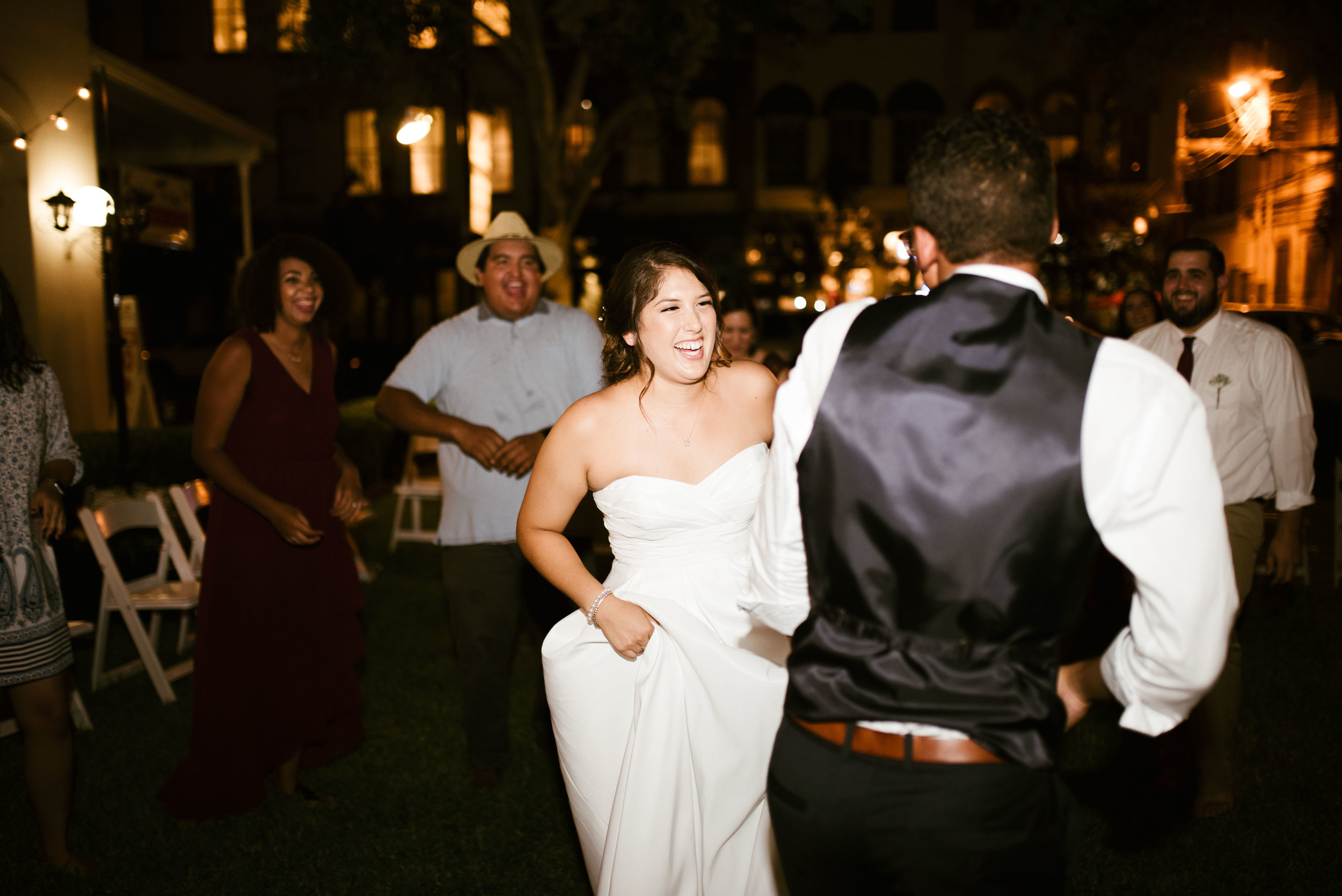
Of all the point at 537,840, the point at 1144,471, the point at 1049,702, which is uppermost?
the point at 1144,471

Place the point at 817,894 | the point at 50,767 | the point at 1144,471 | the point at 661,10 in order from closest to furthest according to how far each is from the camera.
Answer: the point at 1144,471 < the point at 817,894 < the point at 50,767 < the point at 661,10

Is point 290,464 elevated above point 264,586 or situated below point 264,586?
above

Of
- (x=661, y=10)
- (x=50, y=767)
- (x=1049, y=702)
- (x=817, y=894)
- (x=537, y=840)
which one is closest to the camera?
(x=1049, y=702)

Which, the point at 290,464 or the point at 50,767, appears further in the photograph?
the point at 290,464

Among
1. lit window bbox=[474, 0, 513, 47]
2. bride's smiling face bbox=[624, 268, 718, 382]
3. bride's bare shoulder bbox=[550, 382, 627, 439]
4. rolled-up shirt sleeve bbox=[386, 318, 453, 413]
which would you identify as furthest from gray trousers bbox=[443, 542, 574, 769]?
lit window bbox=[474, 0, 513, 47]

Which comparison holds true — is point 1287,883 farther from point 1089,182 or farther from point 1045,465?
point 1089,182

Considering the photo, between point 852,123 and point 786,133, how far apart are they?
172 centimetres

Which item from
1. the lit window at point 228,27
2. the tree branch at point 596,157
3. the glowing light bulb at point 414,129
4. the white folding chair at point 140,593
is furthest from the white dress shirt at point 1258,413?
the lit window at point 228,27

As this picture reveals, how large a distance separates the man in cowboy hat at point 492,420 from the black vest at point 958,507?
8.82 ft

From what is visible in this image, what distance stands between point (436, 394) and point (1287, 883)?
3843 mm

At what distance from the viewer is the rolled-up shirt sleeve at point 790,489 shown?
5.59 ft

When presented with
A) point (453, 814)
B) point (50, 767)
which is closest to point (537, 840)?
point (453, 814)

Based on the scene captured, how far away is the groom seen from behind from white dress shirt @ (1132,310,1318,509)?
8.90 feet

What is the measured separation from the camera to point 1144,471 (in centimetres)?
152
